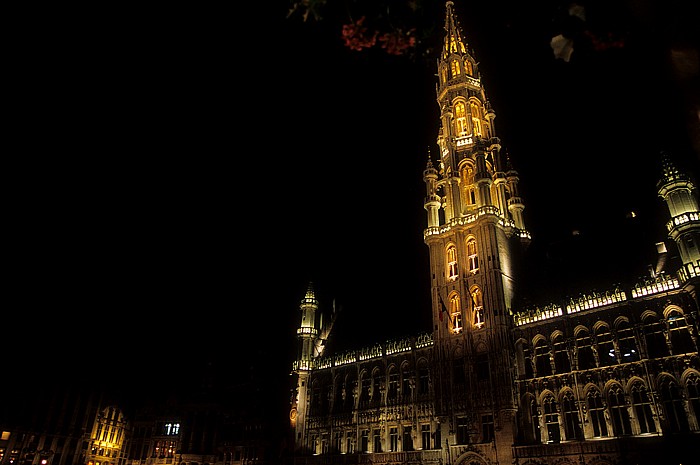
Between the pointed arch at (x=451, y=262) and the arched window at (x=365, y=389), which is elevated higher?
the pointed arch at (x=451, y=262)

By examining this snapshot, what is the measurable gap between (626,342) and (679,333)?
138 inches

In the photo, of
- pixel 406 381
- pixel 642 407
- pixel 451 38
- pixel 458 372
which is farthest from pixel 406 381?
pixel 451 38

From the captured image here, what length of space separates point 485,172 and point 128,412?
213ft

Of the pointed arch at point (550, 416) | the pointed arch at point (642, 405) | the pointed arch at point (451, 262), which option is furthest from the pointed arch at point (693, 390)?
the pointed arch at point (451, 262)

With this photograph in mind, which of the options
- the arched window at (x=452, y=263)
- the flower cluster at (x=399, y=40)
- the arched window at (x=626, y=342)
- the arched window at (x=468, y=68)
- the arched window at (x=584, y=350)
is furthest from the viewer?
the arched window at (x=468, y=68)

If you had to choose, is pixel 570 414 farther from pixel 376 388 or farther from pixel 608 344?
pixel 376 388

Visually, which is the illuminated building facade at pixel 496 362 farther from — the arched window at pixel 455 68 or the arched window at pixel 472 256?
the arched window at pixel 455 68

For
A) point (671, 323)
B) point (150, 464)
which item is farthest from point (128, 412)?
point (671, 323)

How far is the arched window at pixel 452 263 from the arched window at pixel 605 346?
1394 centimetres

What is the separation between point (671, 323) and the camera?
113ft

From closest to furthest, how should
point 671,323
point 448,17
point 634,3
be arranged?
point 634,3 < point 671,323 < point 448,17

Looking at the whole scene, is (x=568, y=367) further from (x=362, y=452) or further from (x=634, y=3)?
(x=634, y=3)

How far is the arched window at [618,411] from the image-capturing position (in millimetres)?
34125

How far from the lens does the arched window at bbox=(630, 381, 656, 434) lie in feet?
110
